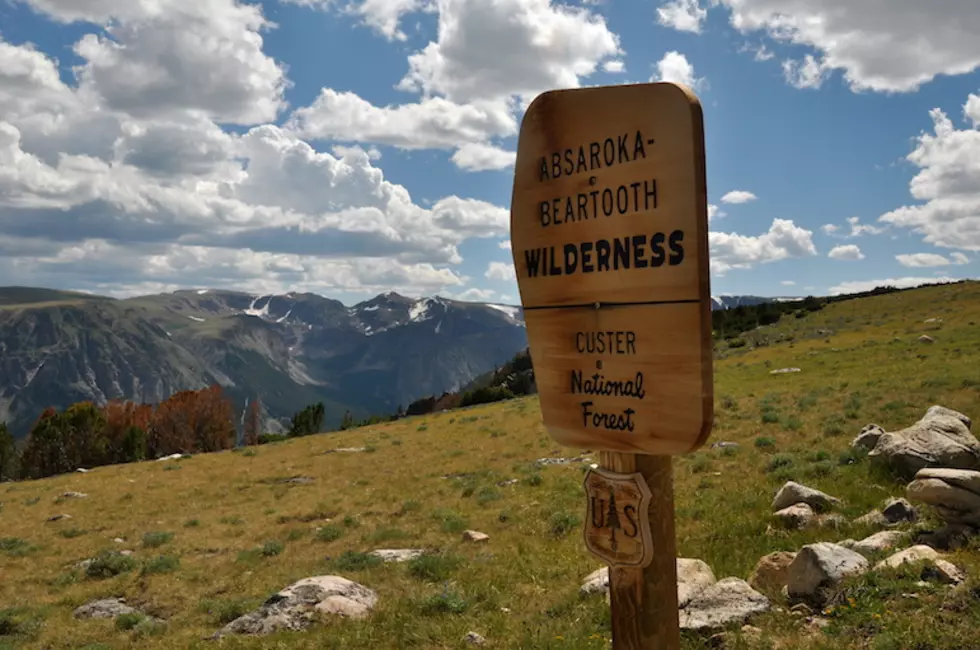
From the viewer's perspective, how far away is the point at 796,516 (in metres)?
11.5

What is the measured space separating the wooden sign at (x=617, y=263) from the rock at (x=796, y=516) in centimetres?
870

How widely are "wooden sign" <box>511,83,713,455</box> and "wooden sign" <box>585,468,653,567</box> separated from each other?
0.78 feet

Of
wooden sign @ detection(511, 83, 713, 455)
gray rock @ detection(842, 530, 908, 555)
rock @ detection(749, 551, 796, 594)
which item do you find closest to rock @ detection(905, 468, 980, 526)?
gray rock @ detection(842, 530, 908, 555)

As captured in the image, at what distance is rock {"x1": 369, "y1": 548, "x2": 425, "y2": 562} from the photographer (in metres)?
14.1

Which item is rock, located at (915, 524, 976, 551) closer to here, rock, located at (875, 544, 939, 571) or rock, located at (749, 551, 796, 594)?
rock, located at (875, 544, 939, 571)

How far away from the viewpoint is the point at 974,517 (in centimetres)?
877

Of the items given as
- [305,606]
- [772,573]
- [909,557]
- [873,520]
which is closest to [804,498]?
[873,520]

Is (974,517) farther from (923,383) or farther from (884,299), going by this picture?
(884,299)

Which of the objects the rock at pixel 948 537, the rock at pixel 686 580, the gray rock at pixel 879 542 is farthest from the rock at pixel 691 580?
the rock at pixel 948 537

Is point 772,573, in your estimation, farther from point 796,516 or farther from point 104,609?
point 104,609

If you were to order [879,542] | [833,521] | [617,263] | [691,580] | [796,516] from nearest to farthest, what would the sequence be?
[617,263] → [691,580] → [879,542] → [833,521] → [796,516]

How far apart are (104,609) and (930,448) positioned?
17597mm

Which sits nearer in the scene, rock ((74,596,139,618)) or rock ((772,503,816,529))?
rock ((772,503,816,529))

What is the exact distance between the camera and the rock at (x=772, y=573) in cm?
845
